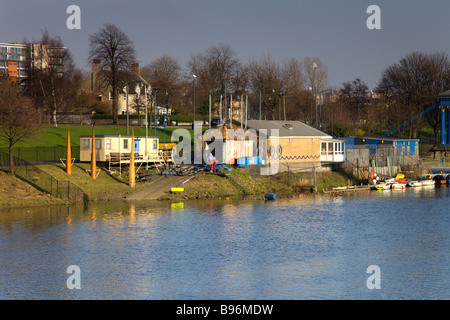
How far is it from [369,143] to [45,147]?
47.6 m

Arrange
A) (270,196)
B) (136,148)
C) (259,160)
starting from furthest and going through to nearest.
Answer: (259,160) < (136,148) < (270,196)

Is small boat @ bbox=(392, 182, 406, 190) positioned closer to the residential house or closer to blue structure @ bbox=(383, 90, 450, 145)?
blue structure @ bbox=(383, 90, 450, 145)

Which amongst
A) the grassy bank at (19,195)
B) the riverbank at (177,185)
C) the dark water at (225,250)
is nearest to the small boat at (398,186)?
the riverbank at (177,185)

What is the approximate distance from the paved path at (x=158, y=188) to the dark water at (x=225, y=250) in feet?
6.44

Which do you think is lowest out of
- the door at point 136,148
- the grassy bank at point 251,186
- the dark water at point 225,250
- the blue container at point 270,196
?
the dark water at point 225,250

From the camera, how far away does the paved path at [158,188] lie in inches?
2222

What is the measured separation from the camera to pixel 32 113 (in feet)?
189

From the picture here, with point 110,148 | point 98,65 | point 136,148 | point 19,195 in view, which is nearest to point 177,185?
point 136,148

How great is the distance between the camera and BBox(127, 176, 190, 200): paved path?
185 feet

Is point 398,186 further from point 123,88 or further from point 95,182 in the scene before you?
point 123,88

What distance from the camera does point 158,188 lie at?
192 feet

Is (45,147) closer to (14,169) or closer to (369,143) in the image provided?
(14,169)

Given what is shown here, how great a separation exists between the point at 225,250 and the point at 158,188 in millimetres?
21284

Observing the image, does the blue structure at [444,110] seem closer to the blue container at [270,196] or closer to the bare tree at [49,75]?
the blue container at [270,196]
